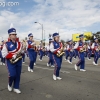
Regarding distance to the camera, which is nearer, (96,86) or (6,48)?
(6,48)

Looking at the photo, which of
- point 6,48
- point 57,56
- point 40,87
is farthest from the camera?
point 57,56

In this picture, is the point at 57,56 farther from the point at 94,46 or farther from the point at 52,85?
the point at 94,46

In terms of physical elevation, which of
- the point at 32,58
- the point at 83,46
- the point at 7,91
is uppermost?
the point at 83,46

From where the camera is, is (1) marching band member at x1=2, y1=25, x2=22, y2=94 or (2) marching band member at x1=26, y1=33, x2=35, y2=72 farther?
(2) marching band member at x1=26, y1=33, x2=35, y2=72

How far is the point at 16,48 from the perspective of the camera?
18.2ft

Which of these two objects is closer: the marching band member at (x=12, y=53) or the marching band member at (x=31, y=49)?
the marching band member at (x=12, y=53)

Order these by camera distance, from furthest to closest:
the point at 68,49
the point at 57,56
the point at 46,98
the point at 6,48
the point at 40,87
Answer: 1. the point at 68,49
2. the point at 57,56
3. the point at 40,87
4. the point at 6,48
5. the point at 46,98

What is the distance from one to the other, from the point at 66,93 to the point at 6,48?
7.88 ft

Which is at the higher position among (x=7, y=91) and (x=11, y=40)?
(x=11, y=40)

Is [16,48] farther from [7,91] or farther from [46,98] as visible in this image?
Answer: [46,98]

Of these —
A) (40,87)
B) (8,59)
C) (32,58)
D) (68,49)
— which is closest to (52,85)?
(40,87)

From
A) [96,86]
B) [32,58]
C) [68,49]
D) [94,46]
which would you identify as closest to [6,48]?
[96,86]

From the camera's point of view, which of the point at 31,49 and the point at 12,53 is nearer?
the point at 12,53

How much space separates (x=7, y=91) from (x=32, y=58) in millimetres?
4073
